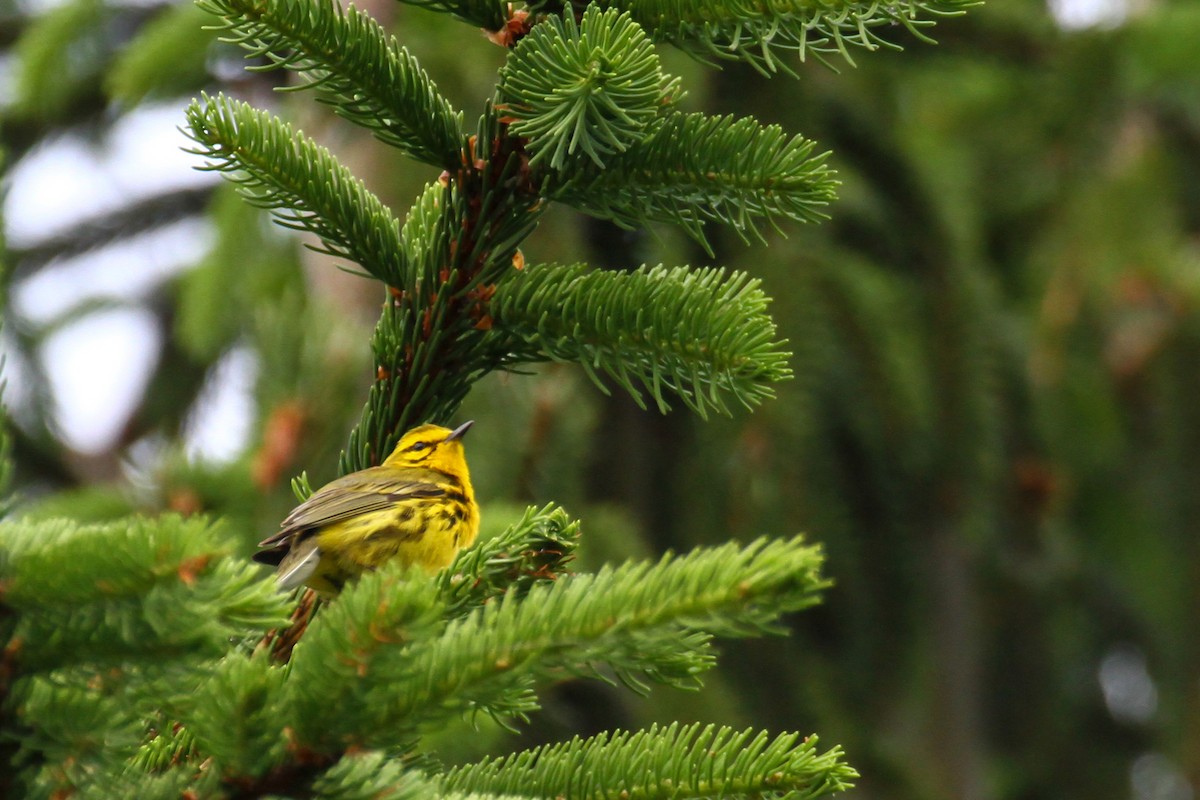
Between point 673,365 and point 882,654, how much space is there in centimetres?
453

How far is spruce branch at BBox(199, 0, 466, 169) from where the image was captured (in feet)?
5.52

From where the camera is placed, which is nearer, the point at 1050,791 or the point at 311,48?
the point at 311,48

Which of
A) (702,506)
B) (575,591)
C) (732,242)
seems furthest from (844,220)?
(575,591)

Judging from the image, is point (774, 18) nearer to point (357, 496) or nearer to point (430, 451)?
point (357, 496)

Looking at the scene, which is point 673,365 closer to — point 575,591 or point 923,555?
point 575,591

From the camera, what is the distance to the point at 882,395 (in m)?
5.25

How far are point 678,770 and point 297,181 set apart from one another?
0.96m

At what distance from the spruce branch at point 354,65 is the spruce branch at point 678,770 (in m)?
0.88

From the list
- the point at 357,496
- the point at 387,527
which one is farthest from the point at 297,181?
the point at 387,527

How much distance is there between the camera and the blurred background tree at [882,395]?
14.5 feet

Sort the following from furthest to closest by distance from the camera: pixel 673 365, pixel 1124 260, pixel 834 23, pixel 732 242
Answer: pixel 1124 260, pixel 732 242, pixel 673 365, pixel 834 23

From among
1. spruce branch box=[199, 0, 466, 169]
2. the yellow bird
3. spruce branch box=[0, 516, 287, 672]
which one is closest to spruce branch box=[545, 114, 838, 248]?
spruce branch box=[199, 0, 466, 169]

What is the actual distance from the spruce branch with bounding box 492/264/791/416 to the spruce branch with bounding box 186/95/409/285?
0.21 meters

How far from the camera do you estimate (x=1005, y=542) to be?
6.57 m
